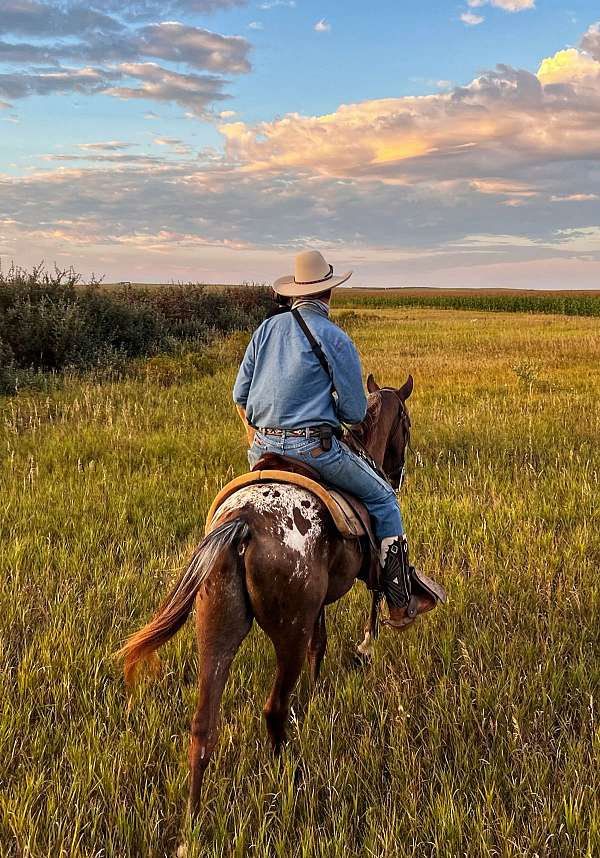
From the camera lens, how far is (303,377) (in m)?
3.41

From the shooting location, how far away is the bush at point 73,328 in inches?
583

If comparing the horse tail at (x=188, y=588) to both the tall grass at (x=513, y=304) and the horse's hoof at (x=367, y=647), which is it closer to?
the horse's hoof at (x=367, y=647)

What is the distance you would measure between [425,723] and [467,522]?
9.92 feet

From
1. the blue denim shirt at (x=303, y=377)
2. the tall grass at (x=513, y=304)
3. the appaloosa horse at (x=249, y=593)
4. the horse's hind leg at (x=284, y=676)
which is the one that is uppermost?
the tall grass at (x=513, y=304)

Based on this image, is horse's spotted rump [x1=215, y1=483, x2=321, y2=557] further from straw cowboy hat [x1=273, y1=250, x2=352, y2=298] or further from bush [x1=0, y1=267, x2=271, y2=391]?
bush [x1=0, y1=267, x2=271, y2=391]

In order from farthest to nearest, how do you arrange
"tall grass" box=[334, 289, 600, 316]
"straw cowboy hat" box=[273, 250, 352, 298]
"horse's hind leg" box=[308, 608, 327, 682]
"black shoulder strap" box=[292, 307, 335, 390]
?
"tall grass" box=[334, 289, 600, 316] < "horse's hind leg" box=[308, 608, 327, 682] < "straw cowboy hat" box=[273, 250, 352, 298] < "black shoulder strap" box=[292, 307, 335, 390]

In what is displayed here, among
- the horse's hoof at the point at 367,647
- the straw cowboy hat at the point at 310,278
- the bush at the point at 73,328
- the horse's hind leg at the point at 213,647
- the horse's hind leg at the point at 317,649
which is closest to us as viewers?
the horse's hind leg at the point at 213,647

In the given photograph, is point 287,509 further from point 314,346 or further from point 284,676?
point 314,346

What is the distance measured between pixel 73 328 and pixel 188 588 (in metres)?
13.7

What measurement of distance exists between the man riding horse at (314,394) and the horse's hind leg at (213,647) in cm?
88

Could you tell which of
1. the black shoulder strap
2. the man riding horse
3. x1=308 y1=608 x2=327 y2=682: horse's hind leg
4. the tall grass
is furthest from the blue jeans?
the tall grass

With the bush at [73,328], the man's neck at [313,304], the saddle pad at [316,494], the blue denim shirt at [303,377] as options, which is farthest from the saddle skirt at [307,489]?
the bush at [73,328]

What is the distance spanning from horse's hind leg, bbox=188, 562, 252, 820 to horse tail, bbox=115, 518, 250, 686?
57mm

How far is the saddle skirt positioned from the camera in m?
3.14
